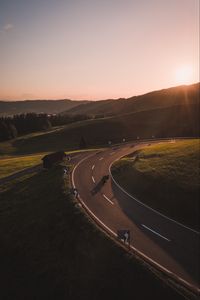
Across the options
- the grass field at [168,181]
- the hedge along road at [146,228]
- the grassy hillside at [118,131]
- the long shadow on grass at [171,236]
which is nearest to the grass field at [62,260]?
the hedge along road at [146,228]

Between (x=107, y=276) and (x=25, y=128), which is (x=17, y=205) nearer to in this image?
(x=107, y=276)

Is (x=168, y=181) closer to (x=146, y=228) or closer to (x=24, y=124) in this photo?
(x=146, y=228)

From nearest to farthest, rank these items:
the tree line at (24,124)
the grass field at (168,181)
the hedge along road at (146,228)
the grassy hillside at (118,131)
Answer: the hedge along road at (146,228) < the grass field at (168,181) < the grassy hillside at (118,131) < the tree line at (24,124)

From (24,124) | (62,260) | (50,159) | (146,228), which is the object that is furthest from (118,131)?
(62,260)

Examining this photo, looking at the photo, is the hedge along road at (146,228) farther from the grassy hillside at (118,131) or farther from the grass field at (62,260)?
the grassy hillside at (118,131)

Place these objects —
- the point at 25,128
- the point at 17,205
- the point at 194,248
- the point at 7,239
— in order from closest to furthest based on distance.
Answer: the point at 194,248 < the point at 7,239 < the point at 17,205 < the point at 25,128

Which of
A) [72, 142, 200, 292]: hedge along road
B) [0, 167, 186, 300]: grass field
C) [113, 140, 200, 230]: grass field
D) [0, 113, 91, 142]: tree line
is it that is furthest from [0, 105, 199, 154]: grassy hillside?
[0, 167, 186, 300]: grass field

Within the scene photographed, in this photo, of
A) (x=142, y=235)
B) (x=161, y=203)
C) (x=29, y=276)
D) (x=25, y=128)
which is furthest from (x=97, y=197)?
(x=25, y=128)
